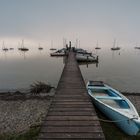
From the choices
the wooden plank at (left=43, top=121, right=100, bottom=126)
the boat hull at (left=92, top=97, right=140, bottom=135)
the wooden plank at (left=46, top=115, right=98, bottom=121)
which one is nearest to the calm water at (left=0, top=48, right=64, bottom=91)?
the boat hull at (left=92, top=97, right=140, bottom=135)

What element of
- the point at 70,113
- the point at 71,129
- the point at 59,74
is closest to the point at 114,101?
the point at 70,113

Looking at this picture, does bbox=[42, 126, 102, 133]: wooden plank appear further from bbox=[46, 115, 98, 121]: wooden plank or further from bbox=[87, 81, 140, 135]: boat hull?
bbox=[87, 81, 140, 135]: boat hull

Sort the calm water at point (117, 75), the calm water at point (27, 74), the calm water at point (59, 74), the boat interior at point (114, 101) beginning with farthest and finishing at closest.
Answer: the calm water at point (27, 74)
the calm water at point (59, 74)
the calm water at point (117, 75)
the boat interior at point (114, 101)

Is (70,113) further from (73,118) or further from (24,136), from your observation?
(24,136)

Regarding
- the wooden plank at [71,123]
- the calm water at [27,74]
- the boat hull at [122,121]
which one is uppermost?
the wooden plank at [71,123]

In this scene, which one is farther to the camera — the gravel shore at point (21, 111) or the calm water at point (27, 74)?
the calm water at point (27, 74)

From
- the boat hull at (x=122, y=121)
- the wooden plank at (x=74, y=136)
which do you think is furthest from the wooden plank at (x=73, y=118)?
the boat hull at (x=122, y=121)

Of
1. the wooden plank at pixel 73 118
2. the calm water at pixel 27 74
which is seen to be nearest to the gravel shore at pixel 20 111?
the wooden plank at pixel 73 118

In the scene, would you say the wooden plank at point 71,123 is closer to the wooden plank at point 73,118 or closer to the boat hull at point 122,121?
the wooden plank at point 73,118

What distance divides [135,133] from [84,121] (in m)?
2.51

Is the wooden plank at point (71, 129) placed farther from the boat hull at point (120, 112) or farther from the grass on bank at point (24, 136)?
the grass on bank at point (24, 136)

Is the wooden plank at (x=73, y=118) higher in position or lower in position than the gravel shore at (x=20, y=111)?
higher

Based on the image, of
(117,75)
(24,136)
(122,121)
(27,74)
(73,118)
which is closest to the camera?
(73,118)

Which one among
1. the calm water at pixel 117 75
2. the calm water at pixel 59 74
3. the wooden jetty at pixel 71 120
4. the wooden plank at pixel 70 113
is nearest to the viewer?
the wooden jetty at pixel 71 120
